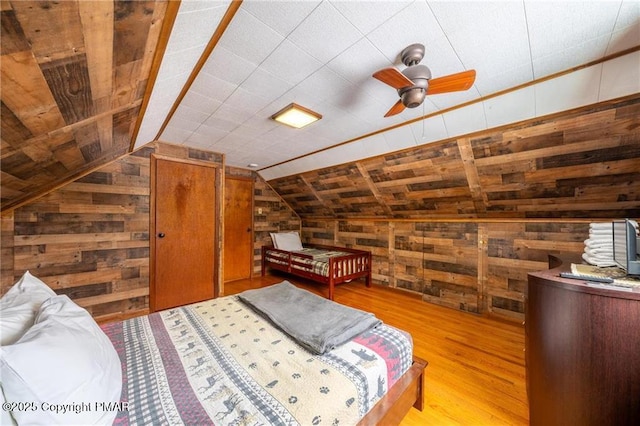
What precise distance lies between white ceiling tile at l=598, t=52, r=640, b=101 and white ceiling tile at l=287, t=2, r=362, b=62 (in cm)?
173

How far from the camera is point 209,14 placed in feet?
3.66

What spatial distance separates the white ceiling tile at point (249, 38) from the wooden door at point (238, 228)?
125 inches

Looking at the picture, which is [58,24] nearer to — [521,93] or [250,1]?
[250,1]

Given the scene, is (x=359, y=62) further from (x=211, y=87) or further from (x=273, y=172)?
(x=273, y=172)

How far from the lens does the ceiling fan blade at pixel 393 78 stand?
4.36ft

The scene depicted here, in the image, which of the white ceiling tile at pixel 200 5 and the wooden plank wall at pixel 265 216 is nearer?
the white ceiling tile at pixel 200 5

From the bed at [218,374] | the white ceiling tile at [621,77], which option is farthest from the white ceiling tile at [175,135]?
the white ceiling tile at [621,77]

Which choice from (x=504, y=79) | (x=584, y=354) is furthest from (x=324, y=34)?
(x=584, y=354)

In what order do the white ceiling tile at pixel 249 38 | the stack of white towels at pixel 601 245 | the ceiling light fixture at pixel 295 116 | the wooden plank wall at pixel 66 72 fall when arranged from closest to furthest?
the wooden plank wall at pixel 66 72
the white ceiling tile at pixel 249 38
the stack of white towels at pixel 601 245
the ceiling light fixture at pixel 295 116

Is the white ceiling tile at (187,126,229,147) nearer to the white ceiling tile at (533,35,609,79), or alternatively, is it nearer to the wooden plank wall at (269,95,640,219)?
the wooden plank wall at (269,95,640,219)

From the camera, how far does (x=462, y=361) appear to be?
81.9 inches

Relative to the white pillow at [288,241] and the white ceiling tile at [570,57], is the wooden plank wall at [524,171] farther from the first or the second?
the white pillow at [288,241]

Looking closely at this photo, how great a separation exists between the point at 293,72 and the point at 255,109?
691 millimetres

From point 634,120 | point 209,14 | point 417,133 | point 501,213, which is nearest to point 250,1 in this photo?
point 209,14
